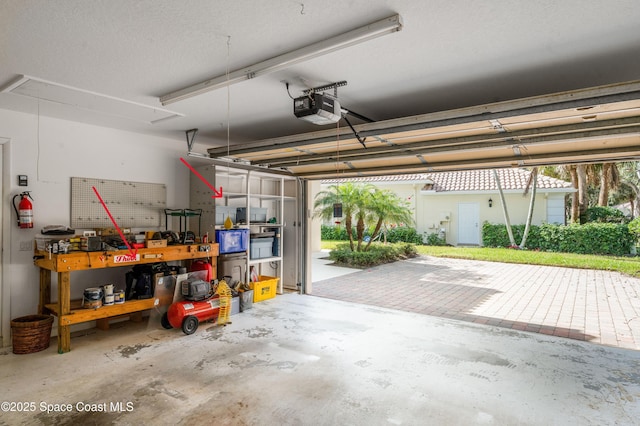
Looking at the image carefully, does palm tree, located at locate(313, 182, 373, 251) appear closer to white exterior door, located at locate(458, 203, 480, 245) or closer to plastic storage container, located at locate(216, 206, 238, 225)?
plastic storage container, located at locate(216, 206, 238, 225)

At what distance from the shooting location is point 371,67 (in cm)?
298

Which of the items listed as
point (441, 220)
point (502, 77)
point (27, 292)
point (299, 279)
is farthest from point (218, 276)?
point (441, 220)

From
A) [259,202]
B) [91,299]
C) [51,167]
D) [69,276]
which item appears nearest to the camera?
[69,276]

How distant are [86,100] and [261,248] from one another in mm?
3499

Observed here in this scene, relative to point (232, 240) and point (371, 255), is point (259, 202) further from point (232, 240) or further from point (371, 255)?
point (371, 255)

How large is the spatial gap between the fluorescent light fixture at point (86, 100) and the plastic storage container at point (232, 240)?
6.19 ft

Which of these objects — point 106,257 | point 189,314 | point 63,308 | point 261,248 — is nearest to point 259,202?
point 261,248

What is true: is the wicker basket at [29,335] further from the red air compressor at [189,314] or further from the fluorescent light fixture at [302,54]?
the fluorescent light fixture at [302,54]

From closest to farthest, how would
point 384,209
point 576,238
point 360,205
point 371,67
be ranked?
point 371,67
point 360,205
point 384,209
point 576,238

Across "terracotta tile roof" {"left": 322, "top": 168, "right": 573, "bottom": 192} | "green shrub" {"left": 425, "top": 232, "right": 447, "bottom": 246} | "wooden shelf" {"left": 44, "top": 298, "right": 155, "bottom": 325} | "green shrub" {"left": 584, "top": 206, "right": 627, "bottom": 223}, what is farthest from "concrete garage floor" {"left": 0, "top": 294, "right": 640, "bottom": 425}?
"green shrub" {"left": 584, "top": 206, "right": 627, "bottom": 223}

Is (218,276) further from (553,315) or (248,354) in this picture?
(553,315)

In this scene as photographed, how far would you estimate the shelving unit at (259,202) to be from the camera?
577cm

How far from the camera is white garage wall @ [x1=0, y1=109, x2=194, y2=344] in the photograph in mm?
4293

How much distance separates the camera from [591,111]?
9.71ft
